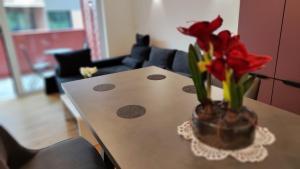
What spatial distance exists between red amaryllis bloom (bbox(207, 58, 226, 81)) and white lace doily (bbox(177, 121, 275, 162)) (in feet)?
1.00

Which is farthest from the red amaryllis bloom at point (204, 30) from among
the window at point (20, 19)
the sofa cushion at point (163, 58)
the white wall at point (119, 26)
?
the window at point (20, 19)

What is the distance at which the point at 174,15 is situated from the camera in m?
3.80

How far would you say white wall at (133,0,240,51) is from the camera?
2.92 metres

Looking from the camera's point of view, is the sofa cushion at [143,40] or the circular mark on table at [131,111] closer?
the circular mark on table at [131,111]

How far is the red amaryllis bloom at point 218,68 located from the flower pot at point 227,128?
15 centimetres

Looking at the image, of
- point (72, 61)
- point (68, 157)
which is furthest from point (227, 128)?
point (72, 61)

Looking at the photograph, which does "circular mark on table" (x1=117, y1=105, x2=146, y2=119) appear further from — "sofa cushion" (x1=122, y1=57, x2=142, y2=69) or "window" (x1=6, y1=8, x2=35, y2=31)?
"window" (x1=6, y1=8, x2=35, y2=31)

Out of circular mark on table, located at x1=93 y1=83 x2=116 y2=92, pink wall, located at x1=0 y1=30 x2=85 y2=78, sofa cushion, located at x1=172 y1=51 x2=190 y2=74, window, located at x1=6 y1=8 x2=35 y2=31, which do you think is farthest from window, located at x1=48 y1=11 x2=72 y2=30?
circular mark on table, located at x1=93 y1=83 x2=116 y2=92

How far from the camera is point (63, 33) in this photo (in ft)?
16.7

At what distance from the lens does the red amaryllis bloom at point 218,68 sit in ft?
2.61

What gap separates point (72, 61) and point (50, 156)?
2766mm

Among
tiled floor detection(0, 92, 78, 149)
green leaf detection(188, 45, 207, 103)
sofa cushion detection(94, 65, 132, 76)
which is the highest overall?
green leaf detection(188, 45, 207, 103)

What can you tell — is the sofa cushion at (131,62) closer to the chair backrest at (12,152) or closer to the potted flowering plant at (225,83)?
the chair backrest at (12,152)

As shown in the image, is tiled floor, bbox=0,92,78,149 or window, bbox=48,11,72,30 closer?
tiled floor, bbox=0,92,78,149
